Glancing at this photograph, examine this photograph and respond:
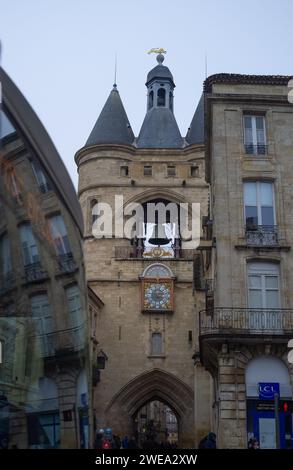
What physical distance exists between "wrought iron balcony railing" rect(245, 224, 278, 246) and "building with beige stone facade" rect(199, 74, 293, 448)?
27 mm

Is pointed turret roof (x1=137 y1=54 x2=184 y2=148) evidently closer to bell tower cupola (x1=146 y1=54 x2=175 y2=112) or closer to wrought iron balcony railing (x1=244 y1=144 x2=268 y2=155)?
bell tower cupola (x1=146 y1=54 x2=175 y2=112)

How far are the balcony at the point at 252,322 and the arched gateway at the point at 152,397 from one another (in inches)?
625

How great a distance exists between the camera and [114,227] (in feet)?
112

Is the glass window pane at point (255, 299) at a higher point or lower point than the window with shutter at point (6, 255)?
higher

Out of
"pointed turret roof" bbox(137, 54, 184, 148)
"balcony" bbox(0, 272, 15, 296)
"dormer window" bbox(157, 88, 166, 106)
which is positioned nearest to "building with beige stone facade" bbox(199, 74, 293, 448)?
"balcony" bbox(0, 272, 15, 296)

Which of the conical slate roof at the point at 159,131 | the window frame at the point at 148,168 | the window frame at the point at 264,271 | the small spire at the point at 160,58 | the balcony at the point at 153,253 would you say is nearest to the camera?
the window frame at the point at 264,271

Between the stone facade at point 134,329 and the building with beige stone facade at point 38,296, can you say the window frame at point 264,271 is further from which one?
the building with beige stone facade at point 38,296

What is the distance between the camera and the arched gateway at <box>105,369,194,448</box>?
3150cm

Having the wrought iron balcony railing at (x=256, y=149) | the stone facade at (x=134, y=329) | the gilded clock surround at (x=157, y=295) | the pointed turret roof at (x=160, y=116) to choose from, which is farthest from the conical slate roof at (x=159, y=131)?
the wrought iron balcony railing at (x=256, y=149)

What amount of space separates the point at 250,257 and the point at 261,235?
798mm

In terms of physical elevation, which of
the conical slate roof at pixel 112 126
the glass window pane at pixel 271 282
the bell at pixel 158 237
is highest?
the conical slate roof at pixel 112 126

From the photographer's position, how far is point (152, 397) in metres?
33.1

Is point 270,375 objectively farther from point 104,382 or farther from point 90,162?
point 90,162

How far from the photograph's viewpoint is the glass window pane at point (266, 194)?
61.0ft
